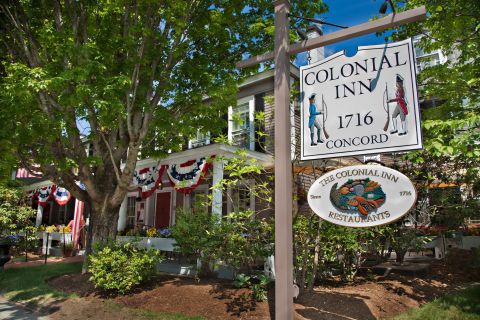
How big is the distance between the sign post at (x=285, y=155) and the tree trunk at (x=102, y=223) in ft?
19.0

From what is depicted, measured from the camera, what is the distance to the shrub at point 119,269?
7047 millimetres

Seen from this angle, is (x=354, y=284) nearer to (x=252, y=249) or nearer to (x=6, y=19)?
(x=252, y=249)

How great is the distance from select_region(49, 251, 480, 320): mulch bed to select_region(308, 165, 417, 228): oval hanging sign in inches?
88.0

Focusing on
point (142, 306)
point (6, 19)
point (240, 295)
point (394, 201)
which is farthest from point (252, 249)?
point (6, 19)

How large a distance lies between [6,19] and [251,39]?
5.83 metres

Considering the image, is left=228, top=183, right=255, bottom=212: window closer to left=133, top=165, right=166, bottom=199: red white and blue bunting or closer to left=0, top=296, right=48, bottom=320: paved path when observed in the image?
left=133, top=165, right=166, bottom=199: red white and blue bunting

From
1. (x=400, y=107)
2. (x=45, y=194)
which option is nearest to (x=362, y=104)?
(x=400, y=107)

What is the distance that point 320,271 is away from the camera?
701 cm

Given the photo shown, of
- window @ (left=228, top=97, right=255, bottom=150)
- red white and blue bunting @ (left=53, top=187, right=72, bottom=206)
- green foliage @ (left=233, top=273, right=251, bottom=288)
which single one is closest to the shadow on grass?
green foliage @ (left=233, top=273, right=251, bottom=288)

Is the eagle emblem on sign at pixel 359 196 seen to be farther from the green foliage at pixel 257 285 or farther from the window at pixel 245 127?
the window at pixel 245 127

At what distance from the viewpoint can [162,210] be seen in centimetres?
1652

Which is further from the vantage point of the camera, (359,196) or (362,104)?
(362,104)

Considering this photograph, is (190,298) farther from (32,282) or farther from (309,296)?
(32,282)

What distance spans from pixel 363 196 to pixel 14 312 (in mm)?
6835
